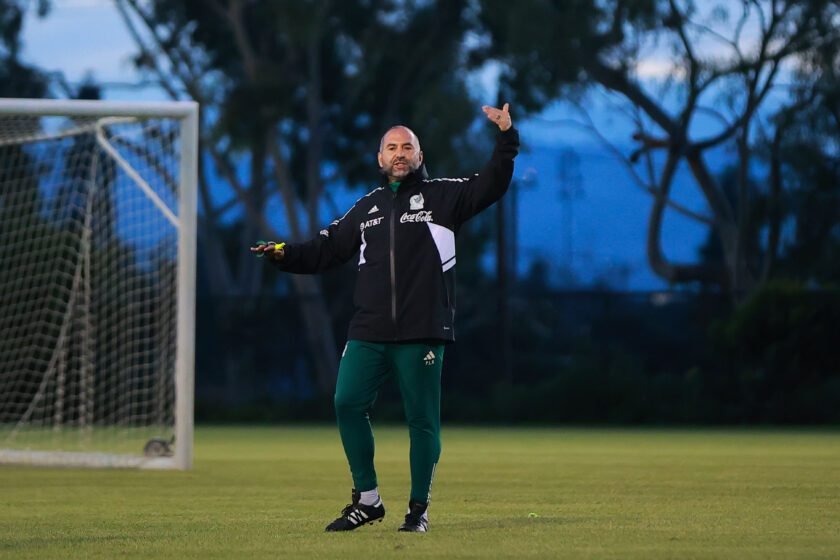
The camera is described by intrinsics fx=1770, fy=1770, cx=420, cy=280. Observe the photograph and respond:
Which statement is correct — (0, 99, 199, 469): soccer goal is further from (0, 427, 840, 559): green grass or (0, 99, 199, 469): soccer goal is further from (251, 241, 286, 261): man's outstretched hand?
(251, 241, 286, 261): man's outstretched hand

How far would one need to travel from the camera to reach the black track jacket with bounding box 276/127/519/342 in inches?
345

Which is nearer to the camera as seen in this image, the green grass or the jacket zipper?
the green grass

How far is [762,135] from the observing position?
34.5 metres

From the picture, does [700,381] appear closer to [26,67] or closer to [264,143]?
[264,143]

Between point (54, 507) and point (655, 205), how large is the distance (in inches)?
1044

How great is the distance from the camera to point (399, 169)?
888 centimetres

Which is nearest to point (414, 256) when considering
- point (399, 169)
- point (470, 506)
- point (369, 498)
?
point (399, 169)

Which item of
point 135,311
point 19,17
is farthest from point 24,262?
point 19,17

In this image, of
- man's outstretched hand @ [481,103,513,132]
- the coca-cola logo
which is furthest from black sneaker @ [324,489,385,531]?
man's outstretched hand @ [481,103,513,132]

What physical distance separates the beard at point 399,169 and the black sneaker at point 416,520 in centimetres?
164

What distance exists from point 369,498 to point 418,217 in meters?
1.44

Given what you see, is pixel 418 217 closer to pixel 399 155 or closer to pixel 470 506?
pixel 399 155

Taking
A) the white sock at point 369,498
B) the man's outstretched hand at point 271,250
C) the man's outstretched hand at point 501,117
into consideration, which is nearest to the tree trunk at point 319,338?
the man's outstretched hand at point 271,250

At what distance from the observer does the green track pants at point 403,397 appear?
→ 880 centimetres
